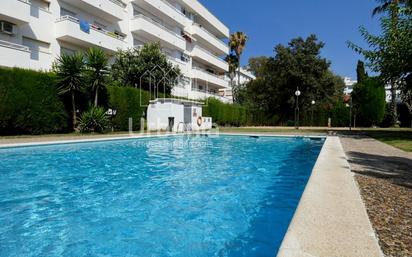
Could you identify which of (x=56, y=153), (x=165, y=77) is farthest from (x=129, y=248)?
(x=165, y=77)

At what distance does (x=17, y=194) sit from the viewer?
5.97 m

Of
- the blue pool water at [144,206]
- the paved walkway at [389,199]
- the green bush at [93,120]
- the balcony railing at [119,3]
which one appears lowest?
the blue pool water at [144,206]

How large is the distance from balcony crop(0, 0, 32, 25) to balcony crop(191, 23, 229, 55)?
22.7m

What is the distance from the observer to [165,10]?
31406 millimetres

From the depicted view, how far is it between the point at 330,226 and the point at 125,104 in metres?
20.2

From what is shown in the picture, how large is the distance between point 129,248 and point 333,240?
2477 mm

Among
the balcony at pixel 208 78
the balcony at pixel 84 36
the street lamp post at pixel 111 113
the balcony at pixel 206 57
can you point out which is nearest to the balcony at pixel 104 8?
the balcony at pixel 84 36

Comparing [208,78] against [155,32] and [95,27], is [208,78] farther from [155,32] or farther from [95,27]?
[95,27]

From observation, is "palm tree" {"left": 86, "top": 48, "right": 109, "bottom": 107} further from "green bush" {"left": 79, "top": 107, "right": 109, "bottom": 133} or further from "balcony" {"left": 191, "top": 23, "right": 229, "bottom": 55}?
"balcony" {"left": 191, "top": 23, "right": 229, "bottom": 55}

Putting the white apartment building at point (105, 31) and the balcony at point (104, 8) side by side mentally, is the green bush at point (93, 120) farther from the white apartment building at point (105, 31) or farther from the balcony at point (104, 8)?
the balcony at point (104, 8)

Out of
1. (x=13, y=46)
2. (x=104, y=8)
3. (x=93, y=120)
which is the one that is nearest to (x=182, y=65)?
(x=104, y=8)

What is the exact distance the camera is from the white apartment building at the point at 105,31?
17.5 metres

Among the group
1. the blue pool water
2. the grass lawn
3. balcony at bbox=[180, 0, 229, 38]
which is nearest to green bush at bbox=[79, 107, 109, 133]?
the blue pool water

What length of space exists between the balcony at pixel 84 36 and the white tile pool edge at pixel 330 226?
20707mm
